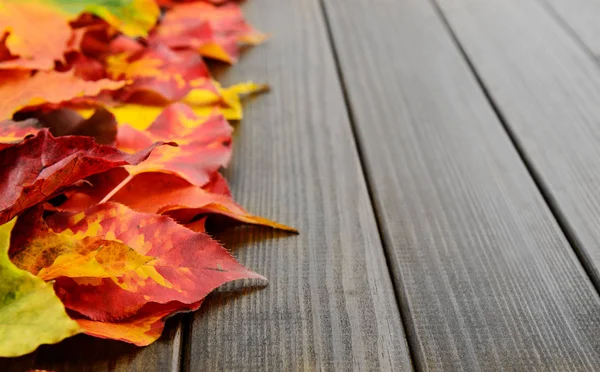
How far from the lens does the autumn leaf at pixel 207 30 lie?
615mm

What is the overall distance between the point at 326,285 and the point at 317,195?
0.09 metres

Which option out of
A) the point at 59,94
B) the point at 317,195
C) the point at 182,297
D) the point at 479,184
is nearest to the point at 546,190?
the point at 479,184

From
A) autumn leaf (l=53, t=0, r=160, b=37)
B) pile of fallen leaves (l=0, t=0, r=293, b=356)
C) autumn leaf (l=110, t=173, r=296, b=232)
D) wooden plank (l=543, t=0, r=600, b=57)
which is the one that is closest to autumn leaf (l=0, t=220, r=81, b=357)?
pile of fallen leaves (l=0, t=0, r=293, b=356)

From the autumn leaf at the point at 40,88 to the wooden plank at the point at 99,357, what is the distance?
0.71 feet

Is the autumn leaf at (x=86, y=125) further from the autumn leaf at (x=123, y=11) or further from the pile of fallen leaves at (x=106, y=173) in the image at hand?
the autumn leaf at (x=123, y=11)

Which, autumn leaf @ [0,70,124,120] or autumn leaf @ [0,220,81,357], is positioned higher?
autumn leaf @ [0,220,81,357]

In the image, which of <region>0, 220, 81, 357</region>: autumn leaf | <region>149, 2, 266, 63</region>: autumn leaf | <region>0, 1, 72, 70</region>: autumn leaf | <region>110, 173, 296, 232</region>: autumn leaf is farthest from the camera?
<region>149, 2, 266, 63</region>: autumn leaf

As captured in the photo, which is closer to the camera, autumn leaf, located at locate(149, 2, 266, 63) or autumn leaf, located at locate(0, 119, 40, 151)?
autumn leaf, located at locate(0, 119, 40, 151)

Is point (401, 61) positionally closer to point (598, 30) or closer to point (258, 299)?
point (598, 30)

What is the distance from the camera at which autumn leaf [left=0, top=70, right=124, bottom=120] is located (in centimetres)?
46

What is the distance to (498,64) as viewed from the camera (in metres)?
0.61

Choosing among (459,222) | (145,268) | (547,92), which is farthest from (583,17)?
(145,268)

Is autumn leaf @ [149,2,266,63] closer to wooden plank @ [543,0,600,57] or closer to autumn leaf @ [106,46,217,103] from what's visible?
autumn leaf @ [106,46,217,103]

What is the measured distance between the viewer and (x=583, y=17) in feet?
2.26
